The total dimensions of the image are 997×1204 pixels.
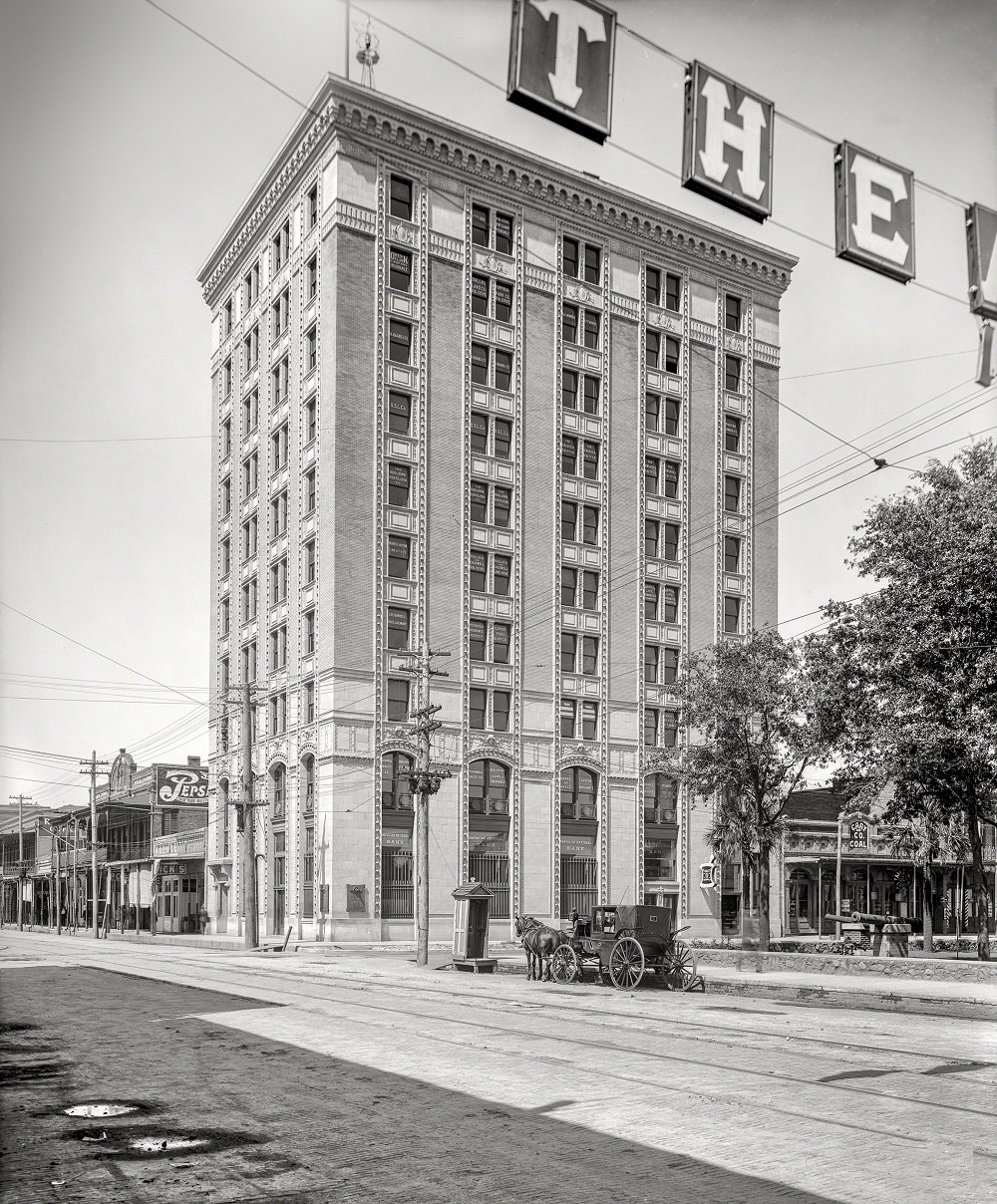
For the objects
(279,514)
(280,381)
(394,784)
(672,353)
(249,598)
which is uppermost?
(672,353)

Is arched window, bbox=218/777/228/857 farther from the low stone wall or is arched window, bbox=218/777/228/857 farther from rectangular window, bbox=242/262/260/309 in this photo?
the low stone wall

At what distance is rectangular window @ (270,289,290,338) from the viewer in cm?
5978

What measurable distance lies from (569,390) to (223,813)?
27537 millimetres

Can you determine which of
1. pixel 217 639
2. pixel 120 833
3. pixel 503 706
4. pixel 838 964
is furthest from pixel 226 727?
pixel 838 964

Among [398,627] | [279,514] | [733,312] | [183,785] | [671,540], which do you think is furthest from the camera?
[733,312]

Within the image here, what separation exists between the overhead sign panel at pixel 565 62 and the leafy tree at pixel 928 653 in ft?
68.9

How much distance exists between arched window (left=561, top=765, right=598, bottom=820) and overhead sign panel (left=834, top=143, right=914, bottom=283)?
4686 centimetres

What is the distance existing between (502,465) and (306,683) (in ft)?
43.7

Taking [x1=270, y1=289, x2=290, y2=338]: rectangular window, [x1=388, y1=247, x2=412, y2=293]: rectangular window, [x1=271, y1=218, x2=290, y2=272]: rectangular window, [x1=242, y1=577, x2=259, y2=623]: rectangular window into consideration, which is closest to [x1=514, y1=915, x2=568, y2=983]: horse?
[x1=388, y1=247, x2=412, y2=293]: rectangular window

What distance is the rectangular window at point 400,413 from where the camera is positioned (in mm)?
55144

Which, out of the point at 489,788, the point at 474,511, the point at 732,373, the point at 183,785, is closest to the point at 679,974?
the point at 489,788

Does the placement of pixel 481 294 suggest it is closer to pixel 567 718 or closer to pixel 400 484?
pixel 400 484

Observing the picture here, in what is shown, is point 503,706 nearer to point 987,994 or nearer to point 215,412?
point 215,412

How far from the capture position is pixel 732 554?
6556cm
